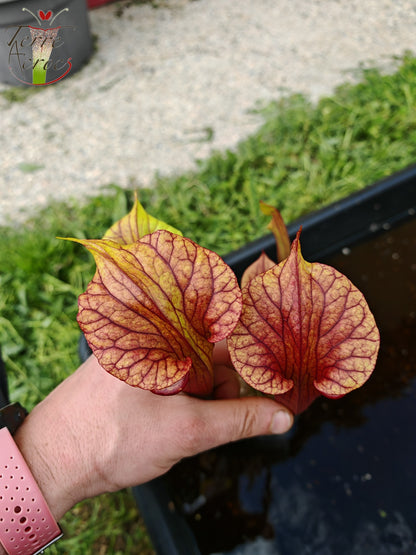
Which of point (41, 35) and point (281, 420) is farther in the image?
point (41, 35)

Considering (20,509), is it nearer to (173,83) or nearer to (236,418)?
(236,418)

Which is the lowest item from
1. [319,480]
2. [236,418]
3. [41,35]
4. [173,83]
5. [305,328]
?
[319,480]

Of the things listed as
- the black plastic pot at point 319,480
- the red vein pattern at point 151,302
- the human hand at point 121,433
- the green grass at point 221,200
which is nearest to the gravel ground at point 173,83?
the green grass at point 221,200

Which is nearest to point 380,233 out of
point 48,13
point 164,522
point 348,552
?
point 348,552

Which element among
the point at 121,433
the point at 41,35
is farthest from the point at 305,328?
the point at 41,35

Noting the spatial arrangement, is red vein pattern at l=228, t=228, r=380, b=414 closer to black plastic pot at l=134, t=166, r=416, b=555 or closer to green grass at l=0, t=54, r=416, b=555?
black plastic pot at l=134, t=166, r=416, b=555

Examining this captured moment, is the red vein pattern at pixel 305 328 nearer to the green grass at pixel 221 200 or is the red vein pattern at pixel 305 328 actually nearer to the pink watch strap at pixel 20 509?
the pink watch strap at pixel 20 509
